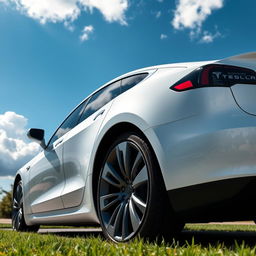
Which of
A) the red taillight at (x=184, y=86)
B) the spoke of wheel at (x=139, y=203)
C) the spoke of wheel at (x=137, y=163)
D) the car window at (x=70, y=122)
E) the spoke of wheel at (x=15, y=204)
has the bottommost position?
the spoke of wheel at (x=15, y=204)

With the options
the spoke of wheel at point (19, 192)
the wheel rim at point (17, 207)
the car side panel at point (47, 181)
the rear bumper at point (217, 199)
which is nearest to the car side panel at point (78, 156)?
the car side panel at point (47, 181)

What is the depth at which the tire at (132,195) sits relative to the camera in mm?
2611

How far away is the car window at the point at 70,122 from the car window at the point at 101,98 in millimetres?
224

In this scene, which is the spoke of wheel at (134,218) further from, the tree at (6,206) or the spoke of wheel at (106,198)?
the tree at (6,206)

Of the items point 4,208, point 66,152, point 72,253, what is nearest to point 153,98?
point 72,253

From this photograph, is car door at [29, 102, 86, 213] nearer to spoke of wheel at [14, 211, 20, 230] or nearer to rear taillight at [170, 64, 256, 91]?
spoke of wheel at [14, 211, 20, 230]

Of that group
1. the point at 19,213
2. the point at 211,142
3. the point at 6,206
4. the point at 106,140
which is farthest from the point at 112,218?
the point at 6,206

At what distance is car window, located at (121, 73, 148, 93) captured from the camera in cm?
335

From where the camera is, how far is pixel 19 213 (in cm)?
621

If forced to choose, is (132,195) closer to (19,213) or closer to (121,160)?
(121,160)

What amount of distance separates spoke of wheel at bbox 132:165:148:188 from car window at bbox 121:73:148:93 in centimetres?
93

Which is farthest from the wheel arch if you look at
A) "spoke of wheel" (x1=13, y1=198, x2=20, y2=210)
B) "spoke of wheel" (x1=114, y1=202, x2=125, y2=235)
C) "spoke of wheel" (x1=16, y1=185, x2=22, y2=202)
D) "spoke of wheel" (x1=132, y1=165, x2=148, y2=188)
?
"spoke of wheel" (x1=13, y1=198, x2=20, y2=210)

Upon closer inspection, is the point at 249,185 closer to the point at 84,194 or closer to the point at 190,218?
the point at 190,218

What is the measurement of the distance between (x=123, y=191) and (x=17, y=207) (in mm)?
3910
